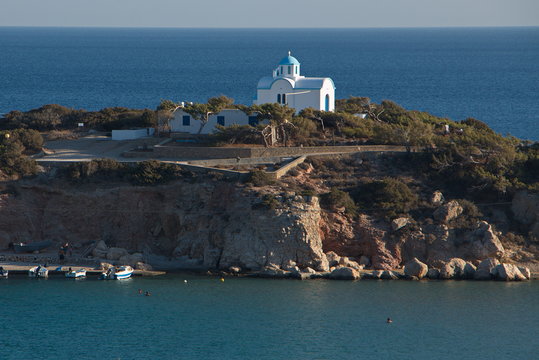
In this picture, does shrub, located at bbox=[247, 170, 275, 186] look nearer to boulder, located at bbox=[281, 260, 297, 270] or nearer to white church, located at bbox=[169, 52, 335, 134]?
boulder, located at bbox=[281, 260, 297, 270]

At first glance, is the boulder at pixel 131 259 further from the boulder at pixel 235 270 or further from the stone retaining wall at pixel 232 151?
the stone retaining wall at pixel 232 151

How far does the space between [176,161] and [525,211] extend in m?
20.6

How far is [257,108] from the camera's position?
67500mm

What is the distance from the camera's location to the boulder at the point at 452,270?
5475cm

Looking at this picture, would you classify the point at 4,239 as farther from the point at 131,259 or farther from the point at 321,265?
the point at 321,265

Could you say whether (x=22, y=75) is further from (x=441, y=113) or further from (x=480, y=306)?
(x=480, y=306)

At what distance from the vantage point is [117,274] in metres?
54.6

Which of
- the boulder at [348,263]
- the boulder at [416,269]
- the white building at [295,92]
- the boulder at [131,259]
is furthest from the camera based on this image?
the white building at [295,92]

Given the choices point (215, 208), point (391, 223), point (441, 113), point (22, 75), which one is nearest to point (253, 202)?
point (215, 208)

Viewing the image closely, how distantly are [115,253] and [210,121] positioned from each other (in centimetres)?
1557

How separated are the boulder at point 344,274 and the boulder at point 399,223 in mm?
4170

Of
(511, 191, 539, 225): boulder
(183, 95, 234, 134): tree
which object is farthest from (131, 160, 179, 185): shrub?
(511, 191, 539, 225): boulder

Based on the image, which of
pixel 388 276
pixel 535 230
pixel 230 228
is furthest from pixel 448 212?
pixel 230 228

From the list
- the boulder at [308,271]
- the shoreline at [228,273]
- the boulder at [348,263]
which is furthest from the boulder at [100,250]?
the boulder at [348,263]
